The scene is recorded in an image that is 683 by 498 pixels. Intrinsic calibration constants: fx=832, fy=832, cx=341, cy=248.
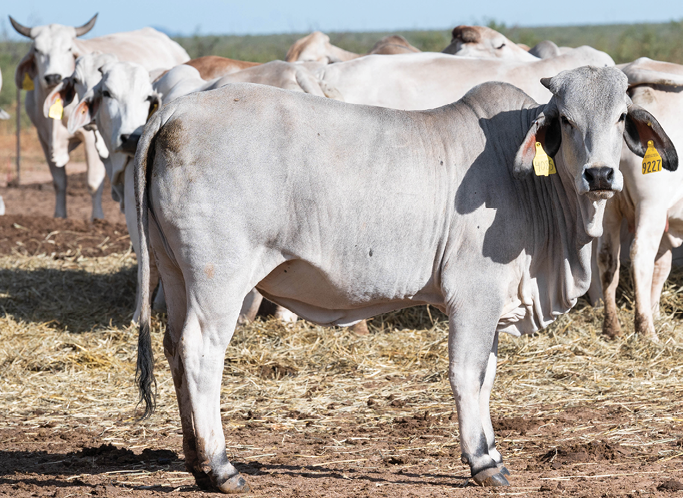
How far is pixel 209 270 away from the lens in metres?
3.45

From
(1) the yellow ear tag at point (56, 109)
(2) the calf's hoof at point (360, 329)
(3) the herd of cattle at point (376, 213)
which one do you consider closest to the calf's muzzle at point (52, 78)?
(1) the yellow ear tag at point (56, 109)

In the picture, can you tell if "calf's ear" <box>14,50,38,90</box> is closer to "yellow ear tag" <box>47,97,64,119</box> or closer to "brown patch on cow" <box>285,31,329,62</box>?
"brown patch on cow" <box>285,31,329,62</box>

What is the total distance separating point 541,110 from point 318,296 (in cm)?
135

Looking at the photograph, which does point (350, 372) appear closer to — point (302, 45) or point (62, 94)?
point (62, 94)

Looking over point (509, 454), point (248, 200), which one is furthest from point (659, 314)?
point (248, 200)

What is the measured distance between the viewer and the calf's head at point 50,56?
10.8 meters

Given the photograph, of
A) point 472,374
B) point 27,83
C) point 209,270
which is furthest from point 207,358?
point 27,83

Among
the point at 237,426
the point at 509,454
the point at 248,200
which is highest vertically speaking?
the point at 248,200

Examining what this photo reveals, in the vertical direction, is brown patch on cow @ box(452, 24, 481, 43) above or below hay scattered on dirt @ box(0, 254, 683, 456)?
above

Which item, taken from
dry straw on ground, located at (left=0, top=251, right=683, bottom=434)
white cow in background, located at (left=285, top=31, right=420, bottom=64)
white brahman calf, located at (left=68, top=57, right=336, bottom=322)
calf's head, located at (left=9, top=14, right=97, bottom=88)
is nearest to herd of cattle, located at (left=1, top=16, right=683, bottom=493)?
dry straw on ground, located at (left=0, top=251, right=683, bottom=434)

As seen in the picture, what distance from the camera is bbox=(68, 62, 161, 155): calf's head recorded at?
6602mm

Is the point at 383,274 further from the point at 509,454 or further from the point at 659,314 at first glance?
the point at 659,314

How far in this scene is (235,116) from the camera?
11.6 feet

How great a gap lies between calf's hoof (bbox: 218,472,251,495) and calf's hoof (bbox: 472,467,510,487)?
1.02m
